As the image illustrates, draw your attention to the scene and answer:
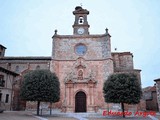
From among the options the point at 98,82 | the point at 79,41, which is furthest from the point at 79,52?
the point at 98,82

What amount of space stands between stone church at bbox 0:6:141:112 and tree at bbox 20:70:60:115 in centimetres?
577

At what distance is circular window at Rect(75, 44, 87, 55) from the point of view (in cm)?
2924

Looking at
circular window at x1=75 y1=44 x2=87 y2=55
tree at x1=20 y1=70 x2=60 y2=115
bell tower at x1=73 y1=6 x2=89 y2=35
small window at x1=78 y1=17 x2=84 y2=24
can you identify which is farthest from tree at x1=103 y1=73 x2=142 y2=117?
small window at x1=78 y1=17 x2=84 y2=24

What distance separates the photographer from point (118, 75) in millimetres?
20625

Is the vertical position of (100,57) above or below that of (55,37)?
below

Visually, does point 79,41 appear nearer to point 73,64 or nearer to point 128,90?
point 73,64

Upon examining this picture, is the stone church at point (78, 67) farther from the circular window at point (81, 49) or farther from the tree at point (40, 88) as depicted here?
the tree at point (40, 88)

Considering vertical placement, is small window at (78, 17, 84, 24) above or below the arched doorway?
above

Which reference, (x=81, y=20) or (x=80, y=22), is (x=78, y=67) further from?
(x=81, y=20)

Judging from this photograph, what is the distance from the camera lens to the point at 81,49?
29.5 meters

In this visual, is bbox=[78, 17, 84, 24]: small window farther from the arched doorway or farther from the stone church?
the arched doorway

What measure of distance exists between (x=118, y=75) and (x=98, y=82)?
714 centimetres

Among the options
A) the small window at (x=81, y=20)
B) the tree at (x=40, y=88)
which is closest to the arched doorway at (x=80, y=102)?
the tree at (x=40, y=88)

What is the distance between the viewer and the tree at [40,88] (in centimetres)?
1977
